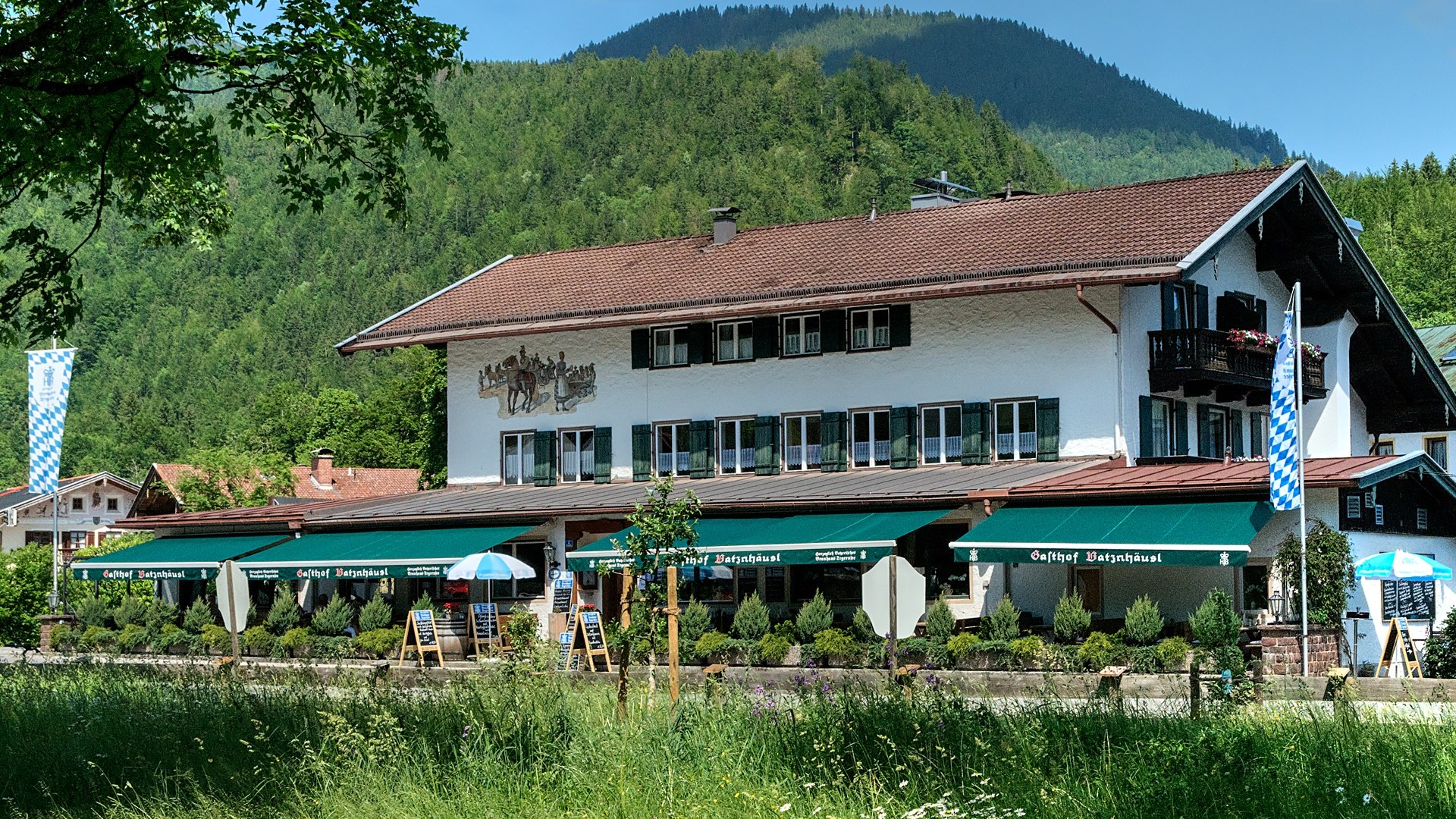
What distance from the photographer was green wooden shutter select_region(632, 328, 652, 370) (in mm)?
38750

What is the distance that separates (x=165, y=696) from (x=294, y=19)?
21.8 feet

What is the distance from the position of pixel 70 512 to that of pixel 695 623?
85335 mm

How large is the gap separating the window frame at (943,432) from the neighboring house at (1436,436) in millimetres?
12422

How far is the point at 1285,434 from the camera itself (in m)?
26.6

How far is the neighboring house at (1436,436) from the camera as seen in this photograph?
54.2 metres

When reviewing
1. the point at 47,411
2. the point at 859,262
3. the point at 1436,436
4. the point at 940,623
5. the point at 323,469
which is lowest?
the point at 940,623

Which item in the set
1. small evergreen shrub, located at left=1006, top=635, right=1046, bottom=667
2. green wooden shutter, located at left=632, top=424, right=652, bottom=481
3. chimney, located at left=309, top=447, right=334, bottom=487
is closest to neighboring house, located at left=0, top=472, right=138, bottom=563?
chimney, located at left=309, top=447, right=334, bottom=487

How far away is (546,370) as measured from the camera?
4025 cm

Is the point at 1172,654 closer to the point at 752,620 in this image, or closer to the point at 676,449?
the point at 752,620

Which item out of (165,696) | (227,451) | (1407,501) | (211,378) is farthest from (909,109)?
(165,696)

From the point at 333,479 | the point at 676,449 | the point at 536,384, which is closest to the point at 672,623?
the point at 676,449

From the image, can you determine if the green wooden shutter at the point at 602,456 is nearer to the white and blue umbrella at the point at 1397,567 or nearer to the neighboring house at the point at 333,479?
the white and blue umbrella at the point at 1397,567

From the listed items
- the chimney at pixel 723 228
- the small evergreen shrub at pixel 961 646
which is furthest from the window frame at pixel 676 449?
the small evergreen shrub at pixel 961 646

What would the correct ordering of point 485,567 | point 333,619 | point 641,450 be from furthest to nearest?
point 641,450
point 333,619
point 485,567
